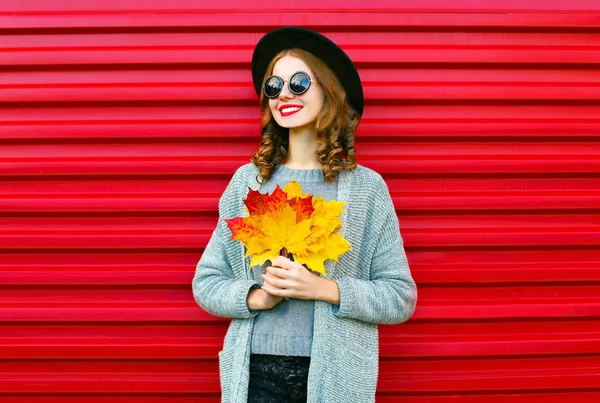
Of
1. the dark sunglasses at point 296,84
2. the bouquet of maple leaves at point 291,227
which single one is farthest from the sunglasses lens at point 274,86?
the bouquet of maple leaves at point 291,227

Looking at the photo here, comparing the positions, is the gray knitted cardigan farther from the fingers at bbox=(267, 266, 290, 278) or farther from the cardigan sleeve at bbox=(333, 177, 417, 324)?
the fingers at bbox=(267, 266, 290, 278)

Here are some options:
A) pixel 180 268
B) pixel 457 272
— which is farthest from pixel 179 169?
pixel 457 272

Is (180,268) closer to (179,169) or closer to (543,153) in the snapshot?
(179,169)

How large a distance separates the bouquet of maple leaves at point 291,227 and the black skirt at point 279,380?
0.40 meters

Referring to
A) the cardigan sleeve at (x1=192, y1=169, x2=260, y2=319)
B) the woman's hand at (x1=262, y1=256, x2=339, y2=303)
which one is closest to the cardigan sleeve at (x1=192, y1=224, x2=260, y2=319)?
the cardigan sleeve at (x1=192, y1=169, x2=260, y2=319)

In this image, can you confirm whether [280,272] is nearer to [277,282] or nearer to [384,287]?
[277,282]

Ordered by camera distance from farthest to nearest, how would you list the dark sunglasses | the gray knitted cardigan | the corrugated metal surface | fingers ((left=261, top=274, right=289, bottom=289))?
the corrugated metal surface
the dark sunglasses
the gray knitted cardigan
fingers ((left=261, top=274, right=289, bottom=289))

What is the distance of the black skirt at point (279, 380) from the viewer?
5.50ft

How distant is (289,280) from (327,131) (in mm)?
623

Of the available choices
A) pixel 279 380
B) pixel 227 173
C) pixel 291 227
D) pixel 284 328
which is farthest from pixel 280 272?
pixel 227 173

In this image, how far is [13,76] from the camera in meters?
2.36

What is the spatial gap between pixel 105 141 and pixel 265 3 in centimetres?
101

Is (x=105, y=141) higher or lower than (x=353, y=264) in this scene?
higher

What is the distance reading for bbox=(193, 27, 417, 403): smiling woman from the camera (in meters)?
1.52
